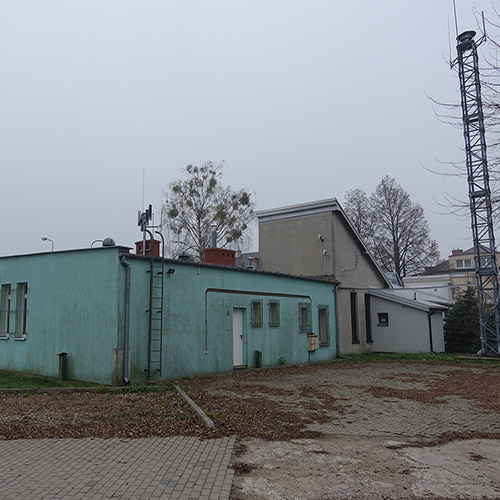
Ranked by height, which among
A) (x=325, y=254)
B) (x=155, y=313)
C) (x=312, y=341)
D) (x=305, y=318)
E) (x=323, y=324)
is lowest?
(x=312, y=341)

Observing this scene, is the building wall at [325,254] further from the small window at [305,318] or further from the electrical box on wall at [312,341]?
the small window at [305,318]

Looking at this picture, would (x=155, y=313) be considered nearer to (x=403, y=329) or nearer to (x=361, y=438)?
(x=361, y=438)

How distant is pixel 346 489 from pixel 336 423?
3.54m

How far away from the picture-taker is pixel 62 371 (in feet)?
45.4

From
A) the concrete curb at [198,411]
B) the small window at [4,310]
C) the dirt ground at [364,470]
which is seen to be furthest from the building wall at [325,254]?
the dirt ground at [364,470]

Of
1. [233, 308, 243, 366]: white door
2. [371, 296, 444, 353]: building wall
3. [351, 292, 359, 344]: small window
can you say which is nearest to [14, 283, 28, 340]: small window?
[233, 308, 243, 366]: white door

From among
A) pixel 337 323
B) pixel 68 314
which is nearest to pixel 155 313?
pixel 68 314

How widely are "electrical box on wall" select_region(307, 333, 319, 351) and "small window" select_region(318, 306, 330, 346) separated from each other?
3.70 feet

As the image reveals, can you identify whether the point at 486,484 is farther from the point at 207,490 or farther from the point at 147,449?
the point at 147,449

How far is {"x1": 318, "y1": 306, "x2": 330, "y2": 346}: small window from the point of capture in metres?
Result: 22.9

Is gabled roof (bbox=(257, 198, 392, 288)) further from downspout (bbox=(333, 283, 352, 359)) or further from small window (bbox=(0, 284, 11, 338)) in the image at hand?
small window (bbox=(0, 284, 11, 338))

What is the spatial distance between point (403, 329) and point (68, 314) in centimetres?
1850

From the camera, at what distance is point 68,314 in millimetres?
14477

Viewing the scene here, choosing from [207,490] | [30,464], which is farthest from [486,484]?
[30,464]
